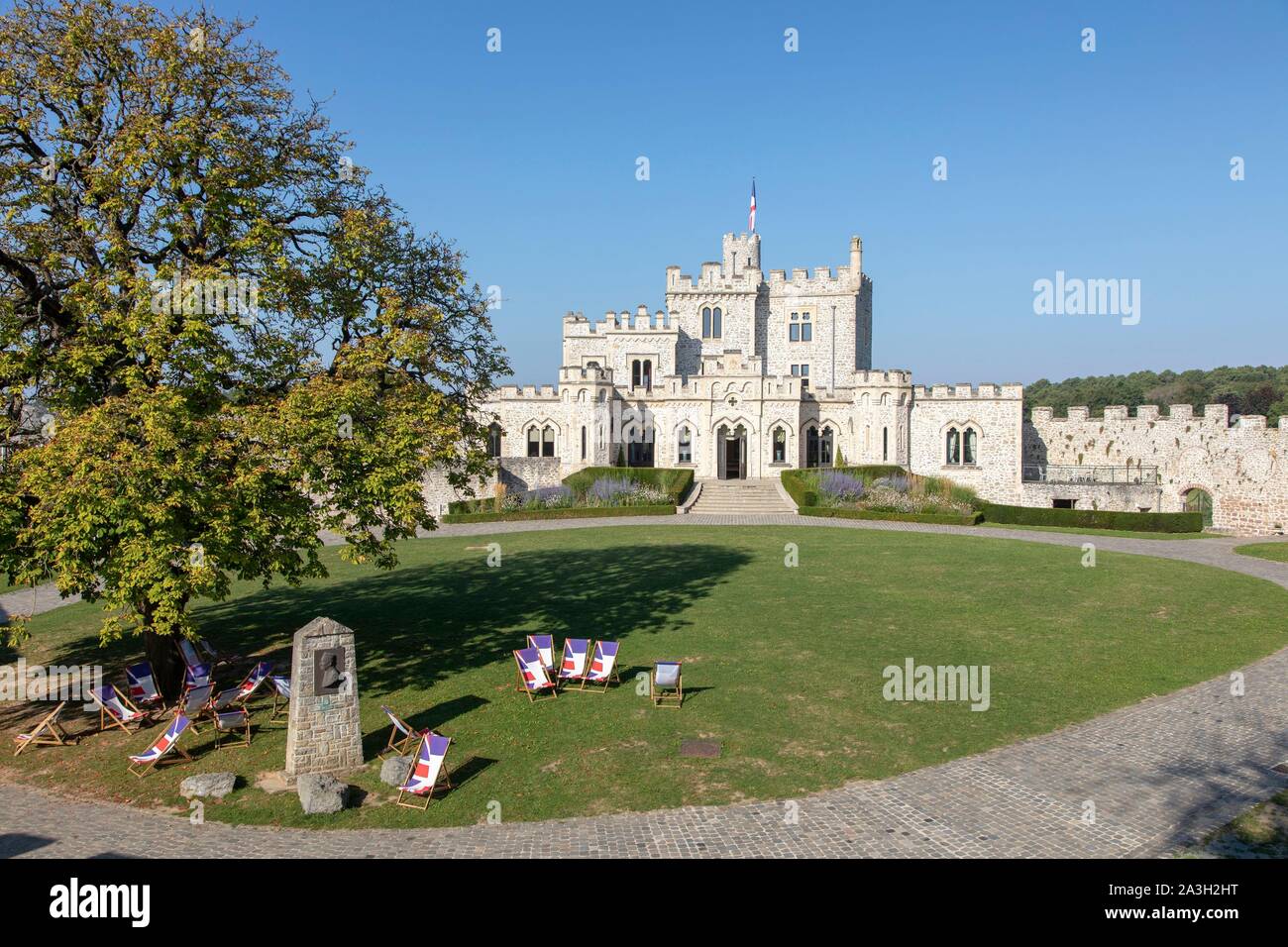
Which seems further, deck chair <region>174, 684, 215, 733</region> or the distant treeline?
the distant treeline

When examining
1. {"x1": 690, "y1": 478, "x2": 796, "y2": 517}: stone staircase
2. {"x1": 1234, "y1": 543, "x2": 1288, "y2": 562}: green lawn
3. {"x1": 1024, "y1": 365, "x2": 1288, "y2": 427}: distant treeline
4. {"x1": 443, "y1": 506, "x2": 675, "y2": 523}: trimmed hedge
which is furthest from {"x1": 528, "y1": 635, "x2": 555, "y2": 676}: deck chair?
{"x1": 1024, "y1": 365, "x2": 1288, "y2": 427}: distant treeline

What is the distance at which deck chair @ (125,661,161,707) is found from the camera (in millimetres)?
13820

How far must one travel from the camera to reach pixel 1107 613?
17.8 metres

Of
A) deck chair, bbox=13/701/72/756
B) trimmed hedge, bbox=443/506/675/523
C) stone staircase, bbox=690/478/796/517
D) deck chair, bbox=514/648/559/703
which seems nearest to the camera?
deck chair, bbox=13/701/72/756

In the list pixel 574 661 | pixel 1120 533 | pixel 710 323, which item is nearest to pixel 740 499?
pixel 1120 533

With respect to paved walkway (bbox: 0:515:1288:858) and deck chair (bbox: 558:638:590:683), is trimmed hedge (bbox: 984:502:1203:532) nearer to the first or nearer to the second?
paved walkway (bbox: 0:515:1288:858)

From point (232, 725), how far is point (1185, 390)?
100223mm

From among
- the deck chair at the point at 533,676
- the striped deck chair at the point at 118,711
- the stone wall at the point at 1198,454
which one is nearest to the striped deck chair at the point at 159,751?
the striped deck chair at the point at 118,711

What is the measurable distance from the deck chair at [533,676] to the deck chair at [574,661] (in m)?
0.34

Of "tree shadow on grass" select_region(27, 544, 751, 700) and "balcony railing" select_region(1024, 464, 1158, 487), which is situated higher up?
"balcony railing" select_region(1024, 464, 1158, 487)

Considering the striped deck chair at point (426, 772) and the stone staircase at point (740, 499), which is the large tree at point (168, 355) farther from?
the stone staircase at point (740, 499)

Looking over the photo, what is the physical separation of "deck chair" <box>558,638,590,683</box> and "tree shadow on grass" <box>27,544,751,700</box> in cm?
216

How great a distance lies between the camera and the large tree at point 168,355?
36.6ft
